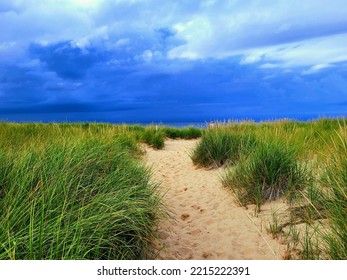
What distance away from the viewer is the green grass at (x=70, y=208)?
2973mm

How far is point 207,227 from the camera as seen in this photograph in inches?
214

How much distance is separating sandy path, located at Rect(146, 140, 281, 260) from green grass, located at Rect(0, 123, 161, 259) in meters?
0.49

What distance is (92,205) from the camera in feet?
12.4

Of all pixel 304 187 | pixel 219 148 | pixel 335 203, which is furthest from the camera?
pixel 219 148

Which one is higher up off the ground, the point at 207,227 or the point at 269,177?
the point at 269,177

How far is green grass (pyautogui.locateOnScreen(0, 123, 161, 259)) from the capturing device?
2973 mm

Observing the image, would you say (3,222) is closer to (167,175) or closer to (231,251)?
(231,251)

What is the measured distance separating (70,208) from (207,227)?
235 cm

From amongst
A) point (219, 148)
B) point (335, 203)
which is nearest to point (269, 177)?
point (335, 203)

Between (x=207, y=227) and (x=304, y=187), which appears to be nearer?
(x=207, y=227)

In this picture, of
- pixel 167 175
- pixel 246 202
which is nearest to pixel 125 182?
pixel 246 202

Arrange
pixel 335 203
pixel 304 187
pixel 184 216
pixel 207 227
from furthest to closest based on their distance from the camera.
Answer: pixel 184 216 → pixel 304 187 → pixel 207 227 → pixel 335 203

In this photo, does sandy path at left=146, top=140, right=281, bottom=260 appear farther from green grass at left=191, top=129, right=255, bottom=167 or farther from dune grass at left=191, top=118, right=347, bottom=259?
green grass at left=191, top=129, right=255, bottom=167

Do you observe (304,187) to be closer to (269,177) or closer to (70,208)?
(269,177)
